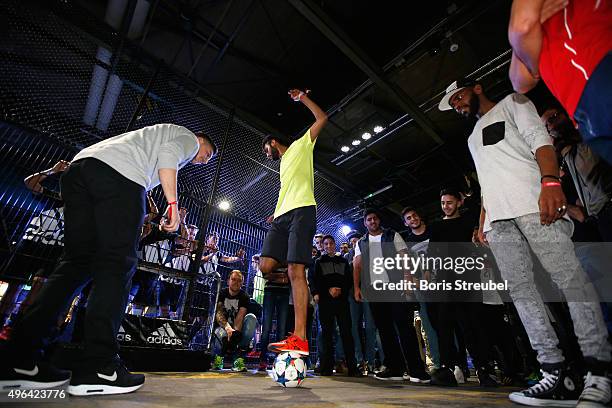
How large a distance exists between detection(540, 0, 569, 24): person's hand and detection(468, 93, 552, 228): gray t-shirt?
36.2 inches

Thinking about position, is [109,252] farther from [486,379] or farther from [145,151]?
[486,379]

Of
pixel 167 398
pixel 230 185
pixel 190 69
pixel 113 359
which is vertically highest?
pixel 190 69

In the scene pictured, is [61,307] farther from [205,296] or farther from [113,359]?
[205,296]

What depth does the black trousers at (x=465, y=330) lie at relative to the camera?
9.13 ft

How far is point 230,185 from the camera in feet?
20.7

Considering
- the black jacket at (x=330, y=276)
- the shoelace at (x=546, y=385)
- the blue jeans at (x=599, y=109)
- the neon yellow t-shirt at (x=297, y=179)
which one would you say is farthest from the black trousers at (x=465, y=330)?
the blue jeans at (x=599, y=109)

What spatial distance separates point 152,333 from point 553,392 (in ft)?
11.9

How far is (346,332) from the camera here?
12.6ft

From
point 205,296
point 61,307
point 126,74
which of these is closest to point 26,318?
point 61,307

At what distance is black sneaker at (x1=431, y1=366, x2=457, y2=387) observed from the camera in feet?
8.46

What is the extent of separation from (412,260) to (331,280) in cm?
116

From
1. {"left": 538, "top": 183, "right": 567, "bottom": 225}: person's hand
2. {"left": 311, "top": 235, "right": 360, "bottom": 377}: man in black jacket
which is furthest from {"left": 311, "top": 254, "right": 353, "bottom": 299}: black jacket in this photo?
{"left": 538, "top": 183, "right": 567, "bottom": 225}: person's hand

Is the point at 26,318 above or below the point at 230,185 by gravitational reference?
below

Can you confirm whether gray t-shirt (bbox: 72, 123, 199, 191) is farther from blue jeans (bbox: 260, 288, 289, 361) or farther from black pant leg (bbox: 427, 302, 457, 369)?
blue jeans (bbox: 260, 288, 289, 361)
